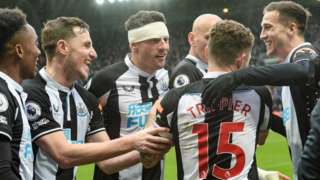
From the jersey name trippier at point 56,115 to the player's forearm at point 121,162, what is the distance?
22 cm

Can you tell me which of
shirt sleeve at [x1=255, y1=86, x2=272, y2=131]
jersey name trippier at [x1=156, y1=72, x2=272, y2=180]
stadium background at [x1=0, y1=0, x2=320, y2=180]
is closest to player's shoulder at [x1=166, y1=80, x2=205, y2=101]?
jersey name trippier at [x1=156, y1=72, x2=272, y2=180]

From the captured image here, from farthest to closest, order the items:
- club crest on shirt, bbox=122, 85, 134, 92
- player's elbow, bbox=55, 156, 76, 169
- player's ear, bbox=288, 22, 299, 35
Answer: club crest on shirt, bbox=122, 85, 134, 92, player's ear, bbox=288, 22, 299, 35, player's elbow, bbox=55, 156, 76, 169

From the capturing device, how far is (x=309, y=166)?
1.94 meters

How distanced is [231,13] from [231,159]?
87.8ft

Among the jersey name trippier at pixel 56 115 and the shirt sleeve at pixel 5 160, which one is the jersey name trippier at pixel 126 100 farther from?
the shirt sleeve at pixel 5 160

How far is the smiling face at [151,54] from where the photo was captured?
4594 mm

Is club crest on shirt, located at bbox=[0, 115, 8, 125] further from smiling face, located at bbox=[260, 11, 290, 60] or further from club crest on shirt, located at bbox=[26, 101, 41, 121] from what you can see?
smiling face, located at bbox=[260, 11, 290, 60]

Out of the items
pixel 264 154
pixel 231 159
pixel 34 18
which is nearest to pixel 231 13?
pixel 34 18

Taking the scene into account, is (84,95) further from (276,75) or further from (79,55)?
(276,75)

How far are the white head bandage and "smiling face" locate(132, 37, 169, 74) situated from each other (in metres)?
0.04

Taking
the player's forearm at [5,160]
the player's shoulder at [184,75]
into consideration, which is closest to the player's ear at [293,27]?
the player's shoulder at [184,75]

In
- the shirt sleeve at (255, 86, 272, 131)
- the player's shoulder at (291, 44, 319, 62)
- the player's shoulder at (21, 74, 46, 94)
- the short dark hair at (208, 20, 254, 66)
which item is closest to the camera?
the short dark hair at (208, 20, 254, 66)

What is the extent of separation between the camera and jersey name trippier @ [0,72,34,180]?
8.52ft

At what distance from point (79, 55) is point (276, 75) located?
4.30ft
